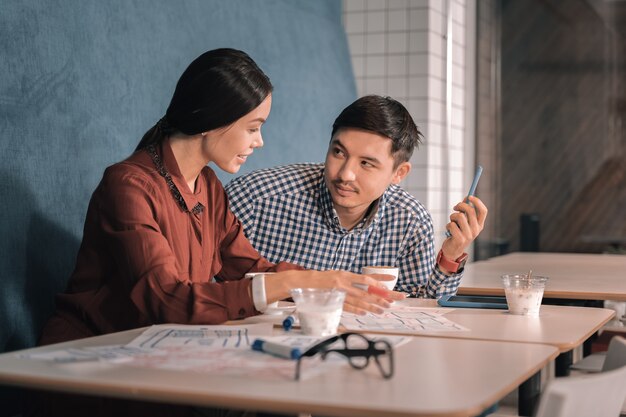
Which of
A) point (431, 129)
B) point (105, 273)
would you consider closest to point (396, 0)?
point (431, 129)

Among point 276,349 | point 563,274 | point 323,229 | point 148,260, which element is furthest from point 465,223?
point 563,274

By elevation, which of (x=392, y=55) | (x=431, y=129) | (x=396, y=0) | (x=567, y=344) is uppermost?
(x=396, y=0)

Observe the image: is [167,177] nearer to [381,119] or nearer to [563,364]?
[381,119]

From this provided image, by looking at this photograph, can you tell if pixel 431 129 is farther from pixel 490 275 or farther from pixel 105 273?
pixel 105 273

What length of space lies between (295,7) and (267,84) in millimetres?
2197

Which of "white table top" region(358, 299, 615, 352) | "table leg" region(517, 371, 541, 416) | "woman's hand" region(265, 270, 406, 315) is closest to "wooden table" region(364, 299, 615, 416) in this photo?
"white table top" region(358, 299, 615, 352)

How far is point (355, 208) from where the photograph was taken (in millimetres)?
2621

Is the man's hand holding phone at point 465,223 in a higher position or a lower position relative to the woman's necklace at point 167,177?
lower

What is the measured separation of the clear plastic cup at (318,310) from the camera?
1.59m

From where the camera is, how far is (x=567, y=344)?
158cm

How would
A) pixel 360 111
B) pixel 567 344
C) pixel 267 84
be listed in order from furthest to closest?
1. pixel 360 111
2. pixel 267 84
3. pixel 567 344

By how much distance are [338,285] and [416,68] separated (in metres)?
3.59

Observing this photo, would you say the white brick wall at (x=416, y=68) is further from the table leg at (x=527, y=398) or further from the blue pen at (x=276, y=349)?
the blue pen at (x=276, y=349)

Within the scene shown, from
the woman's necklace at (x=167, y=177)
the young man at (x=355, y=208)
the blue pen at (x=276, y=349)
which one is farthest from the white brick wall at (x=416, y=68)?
the blue pen at (x=276, y=349)
